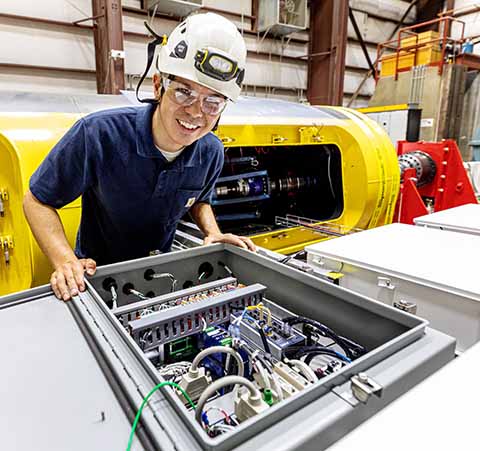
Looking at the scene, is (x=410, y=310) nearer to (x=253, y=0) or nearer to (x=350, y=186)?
(x=350, y=186)

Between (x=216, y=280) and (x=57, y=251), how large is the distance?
418mm

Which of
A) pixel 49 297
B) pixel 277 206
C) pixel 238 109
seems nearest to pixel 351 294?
pixel 49 297

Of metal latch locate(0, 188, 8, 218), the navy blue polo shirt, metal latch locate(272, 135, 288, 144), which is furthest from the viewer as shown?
metal latch locate(272, 135, 288, 144)

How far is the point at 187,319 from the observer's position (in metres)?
0.75

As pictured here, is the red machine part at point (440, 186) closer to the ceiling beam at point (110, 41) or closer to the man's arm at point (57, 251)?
the man's arm at point (57, 251)

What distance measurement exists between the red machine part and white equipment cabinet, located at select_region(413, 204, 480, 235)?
35.4 inches

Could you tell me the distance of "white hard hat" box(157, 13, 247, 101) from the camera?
897 millimetres

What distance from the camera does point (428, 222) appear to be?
158 centimetres

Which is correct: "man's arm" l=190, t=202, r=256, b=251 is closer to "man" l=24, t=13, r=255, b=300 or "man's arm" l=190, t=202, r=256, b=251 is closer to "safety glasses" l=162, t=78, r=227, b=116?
"man" l=24, t=13, r=255, b=300

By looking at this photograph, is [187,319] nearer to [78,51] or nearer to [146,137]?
[146,137]

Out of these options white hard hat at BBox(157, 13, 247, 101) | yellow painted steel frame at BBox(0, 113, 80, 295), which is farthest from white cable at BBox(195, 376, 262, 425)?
yellow painted steel frame at BBox(0, 113, 80, 295)

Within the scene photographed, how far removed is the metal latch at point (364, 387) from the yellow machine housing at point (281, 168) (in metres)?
1.11

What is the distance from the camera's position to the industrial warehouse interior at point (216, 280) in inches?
17.9

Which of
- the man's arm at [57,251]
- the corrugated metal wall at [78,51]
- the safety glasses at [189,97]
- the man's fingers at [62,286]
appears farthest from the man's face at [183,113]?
the corrugated metal wall at [78,51]
